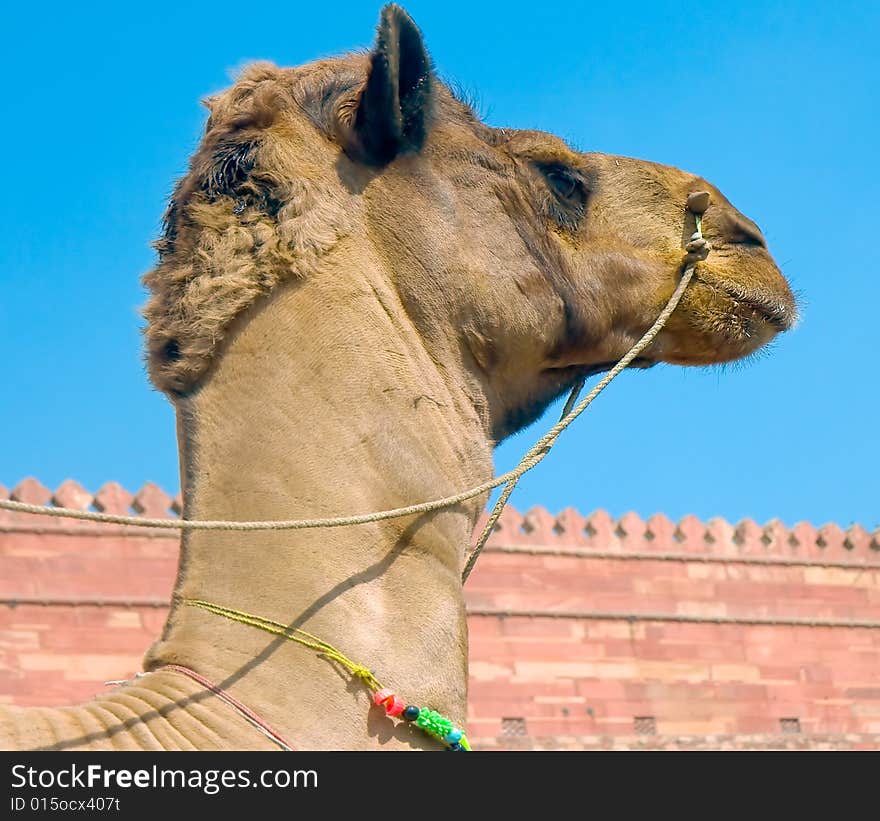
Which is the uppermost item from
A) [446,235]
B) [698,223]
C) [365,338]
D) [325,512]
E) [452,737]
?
[698,223]

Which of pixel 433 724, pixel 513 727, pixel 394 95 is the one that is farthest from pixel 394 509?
pixel 513 727

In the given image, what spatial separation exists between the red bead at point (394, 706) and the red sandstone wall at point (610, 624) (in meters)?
13.1

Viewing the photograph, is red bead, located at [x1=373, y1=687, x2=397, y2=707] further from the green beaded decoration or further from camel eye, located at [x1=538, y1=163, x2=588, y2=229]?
camel eye, located at [x1=538, y1=163, x2=588, y2=229]

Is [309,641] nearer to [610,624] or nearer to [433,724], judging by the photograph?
[433,724]

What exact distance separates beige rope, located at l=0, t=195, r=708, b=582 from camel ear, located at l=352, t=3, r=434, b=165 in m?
0.61

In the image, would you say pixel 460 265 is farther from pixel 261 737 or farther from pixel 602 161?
pixel 261 737

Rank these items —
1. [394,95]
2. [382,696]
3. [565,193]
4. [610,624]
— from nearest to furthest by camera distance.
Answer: [382,696] < [394,95] < [565,193] < [610,624]

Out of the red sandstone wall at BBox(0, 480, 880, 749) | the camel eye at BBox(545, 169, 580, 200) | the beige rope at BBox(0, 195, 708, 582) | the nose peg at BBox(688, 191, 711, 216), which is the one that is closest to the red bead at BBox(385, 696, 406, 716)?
the beige rope at BBox(0, 195, 708, 582)

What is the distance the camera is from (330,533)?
2580 mm

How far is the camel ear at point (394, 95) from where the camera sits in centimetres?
282

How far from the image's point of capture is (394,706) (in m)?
2.48

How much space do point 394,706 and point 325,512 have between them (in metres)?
0.35

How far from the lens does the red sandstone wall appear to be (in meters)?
16.0
